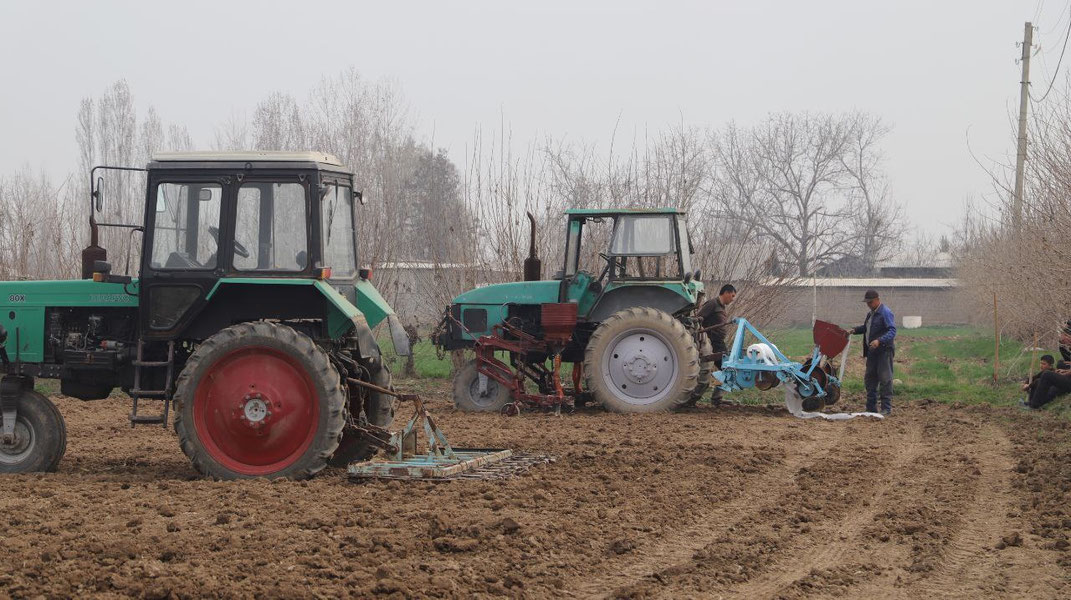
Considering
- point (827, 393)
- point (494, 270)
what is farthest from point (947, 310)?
point (827, 393)

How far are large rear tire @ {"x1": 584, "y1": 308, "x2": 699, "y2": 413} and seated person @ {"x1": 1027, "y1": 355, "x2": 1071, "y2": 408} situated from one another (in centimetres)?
439

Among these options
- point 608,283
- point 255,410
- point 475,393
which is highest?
point 608,283

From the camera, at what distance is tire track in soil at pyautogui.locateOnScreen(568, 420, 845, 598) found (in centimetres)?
550

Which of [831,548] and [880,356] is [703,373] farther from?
[831,548]

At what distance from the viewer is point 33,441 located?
8359 mm

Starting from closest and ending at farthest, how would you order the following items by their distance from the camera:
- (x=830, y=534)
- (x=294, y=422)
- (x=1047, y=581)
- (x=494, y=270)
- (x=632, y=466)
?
(x=1047, y=581)
(x=830, y=534)
(x=294, y=422)
(x=632, y=466)
(x=494, y=270)

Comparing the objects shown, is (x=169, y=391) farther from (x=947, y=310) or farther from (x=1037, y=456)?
(x=947, y=310)

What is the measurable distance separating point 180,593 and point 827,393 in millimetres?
9429

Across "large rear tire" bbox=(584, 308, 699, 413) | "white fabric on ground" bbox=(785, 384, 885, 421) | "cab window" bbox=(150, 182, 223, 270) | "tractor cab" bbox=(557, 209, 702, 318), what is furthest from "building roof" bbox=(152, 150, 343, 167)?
"white fabric on ground" bbox=(785, 384, 885, 421)

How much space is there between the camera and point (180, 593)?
16.6ft

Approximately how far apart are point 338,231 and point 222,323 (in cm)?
107

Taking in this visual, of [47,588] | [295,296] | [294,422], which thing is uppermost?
[295,296]

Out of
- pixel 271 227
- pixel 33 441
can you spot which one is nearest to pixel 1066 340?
pixel 271 227

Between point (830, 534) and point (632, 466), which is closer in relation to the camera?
point (830, 534)
